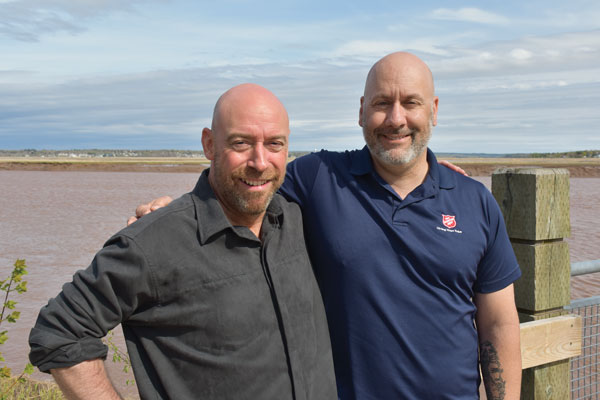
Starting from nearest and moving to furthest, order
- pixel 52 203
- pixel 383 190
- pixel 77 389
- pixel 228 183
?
pixel 77 389, pixel 228 183, pixel 383 190, pixel 52 203

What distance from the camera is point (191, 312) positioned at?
2326mm

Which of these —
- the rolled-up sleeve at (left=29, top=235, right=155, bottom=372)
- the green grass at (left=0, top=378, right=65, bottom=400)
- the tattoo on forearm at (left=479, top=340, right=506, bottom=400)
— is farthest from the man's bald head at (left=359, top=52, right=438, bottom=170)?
the green grass at (left=0, top=378, right=65, bottom=400)

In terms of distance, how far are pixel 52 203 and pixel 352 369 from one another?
973 inches

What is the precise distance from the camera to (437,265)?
2854mm

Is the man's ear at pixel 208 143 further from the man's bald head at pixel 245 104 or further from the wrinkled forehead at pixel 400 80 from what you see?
the wrinkled forehead at pixel 400 80

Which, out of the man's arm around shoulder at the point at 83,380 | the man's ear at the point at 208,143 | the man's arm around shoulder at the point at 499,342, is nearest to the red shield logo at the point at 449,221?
the man's arm around shoulder at the point at 499,342

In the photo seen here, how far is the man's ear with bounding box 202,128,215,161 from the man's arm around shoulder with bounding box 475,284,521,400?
1.54m

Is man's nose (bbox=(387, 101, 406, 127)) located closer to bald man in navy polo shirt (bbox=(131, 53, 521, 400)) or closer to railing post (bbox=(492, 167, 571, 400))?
bald man in navy polo shirt (bbox=(131, 53, 521, 400))

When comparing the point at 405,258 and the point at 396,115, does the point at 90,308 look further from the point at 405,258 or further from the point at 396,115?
the point at 396,115

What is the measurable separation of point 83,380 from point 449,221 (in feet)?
5.84

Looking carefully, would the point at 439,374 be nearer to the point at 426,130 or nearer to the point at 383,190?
the point at 383,190

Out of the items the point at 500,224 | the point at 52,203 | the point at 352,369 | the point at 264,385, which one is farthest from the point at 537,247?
the point at 52,203

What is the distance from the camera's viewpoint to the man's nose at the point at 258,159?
251 cm

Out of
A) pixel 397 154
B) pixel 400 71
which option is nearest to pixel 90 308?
pixel 397 154
